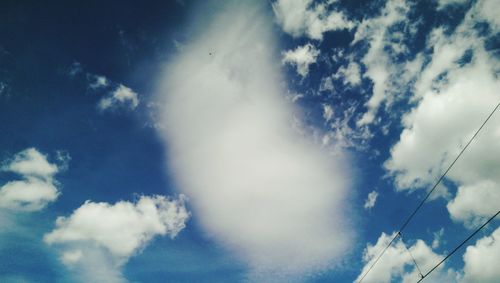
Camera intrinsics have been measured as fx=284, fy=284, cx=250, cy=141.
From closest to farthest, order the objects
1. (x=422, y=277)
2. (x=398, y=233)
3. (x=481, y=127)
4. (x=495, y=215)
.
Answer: (x=495, y=215)
(x=481, y=127)
(x=422, y=277)
(x=398, y=233)

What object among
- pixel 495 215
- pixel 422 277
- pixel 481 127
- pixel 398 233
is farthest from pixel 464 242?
pixel 398 233

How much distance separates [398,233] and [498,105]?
15765mm

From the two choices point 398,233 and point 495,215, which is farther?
point 398,233

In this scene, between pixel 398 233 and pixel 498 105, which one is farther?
pixel 398 233

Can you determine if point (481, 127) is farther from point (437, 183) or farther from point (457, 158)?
point (437, 183)

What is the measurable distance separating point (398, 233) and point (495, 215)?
47.2ft

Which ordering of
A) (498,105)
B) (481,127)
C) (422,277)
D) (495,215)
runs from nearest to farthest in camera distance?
(495,215) → (498,105) → (481,127) → (422,277)

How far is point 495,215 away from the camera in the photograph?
547 inches

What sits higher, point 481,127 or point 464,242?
point 481,127

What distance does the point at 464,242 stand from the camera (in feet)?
51.5

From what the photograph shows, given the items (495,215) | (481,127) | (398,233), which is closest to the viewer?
(495,215)

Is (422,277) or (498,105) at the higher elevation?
(498,105)

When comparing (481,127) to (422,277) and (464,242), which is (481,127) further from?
(422,277)

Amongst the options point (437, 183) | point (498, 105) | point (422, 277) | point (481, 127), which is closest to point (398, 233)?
point (422, 277)
